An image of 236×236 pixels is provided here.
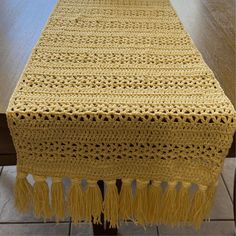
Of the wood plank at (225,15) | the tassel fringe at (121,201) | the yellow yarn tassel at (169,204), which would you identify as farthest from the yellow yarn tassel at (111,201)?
the wood plank at (225,15)

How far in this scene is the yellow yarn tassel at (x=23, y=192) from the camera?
761 millimetres

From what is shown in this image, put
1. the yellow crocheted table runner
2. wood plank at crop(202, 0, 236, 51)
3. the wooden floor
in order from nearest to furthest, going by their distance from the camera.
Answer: the yellow crocheted table runner < the wooden floor < wood plank at crop(202, 0, 236, 51)

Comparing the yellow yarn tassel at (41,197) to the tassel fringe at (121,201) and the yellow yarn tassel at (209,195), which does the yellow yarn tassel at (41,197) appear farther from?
the yellow yarn tassel at (209,195)

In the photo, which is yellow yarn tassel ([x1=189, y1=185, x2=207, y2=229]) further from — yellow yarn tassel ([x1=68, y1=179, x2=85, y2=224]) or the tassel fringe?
yellow yarn tassel ([x1=68, y1=179, x2=85, y2=224])

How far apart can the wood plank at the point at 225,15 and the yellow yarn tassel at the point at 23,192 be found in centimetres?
67

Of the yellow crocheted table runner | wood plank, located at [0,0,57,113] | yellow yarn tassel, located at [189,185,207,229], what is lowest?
yellow yarn tassel, located at [189,185,207,229]

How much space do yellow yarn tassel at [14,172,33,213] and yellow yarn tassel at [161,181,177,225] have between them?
0.96 feet

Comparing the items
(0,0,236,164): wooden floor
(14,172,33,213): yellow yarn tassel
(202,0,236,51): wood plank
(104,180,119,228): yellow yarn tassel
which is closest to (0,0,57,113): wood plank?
(0,0,236,164): wooden floor

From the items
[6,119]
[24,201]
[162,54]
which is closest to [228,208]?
[162,54]

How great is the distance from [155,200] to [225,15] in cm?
78

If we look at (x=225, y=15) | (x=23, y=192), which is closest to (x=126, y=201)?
(x=23, y=192)

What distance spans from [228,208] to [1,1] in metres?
1.14

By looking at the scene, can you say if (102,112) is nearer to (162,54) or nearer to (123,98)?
(123,98)

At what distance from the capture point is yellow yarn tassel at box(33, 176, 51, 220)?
30.0 inches
